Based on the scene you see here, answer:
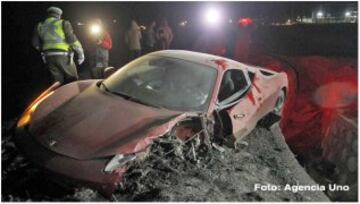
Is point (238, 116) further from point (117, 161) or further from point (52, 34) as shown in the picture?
point (52, 34)

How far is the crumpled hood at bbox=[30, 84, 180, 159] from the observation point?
4.08 m

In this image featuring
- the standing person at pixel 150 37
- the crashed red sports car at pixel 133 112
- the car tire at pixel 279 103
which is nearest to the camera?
the crashed red sports car at pixel 133 112

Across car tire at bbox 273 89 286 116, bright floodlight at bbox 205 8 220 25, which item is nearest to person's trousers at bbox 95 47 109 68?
car tire at bbox 273 89 286 116

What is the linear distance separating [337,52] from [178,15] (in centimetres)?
1311

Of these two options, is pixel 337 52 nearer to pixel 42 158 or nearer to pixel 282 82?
pixel 282 82

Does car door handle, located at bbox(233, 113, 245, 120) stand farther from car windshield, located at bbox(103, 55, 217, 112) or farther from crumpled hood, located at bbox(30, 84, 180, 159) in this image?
crumpled hood, located at bbox(30, 84, 180, 159)

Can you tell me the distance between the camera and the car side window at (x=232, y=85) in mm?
5648

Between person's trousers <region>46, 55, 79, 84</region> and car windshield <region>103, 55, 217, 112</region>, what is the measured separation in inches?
64.9

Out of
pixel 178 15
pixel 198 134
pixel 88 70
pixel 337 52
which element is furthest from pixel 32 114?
pixel 178 15

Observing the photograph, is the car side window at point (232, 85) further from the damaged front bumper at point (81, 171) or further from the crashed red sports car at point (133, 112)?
the damaged front bumper at point (81, 171)

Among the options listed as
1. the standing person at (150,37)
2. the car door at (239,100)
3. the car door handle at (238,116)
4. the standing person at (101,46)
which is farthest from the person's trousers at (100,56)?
the car door handle at (238,116)

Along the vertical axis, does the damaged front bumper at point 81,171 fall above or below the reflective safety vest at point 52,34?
below

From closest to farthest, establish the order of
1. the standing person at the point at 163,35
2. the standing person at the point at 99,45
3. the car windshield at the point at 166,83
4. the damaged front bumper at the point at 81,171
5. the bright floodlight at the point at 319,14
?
A: 1. the damaged front bumper at the point at 81,171
2. the car windshield at the point at 166,83
3. the standing person at the point at 99,45
4. the standing person at the point at 163,35
5. the bright floodlight at the point at 319,14

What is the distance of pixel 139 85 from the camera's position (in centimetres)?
527
